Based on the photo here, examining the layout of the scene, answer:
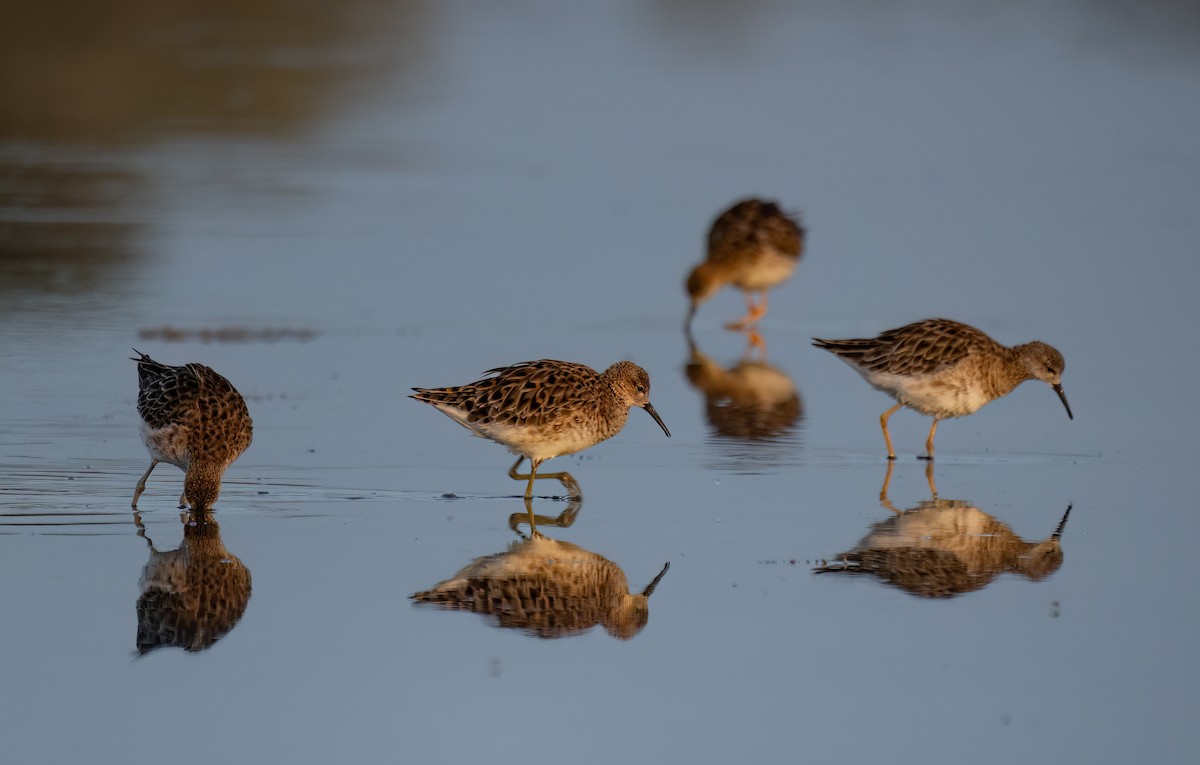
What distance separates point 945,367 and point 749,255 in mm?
6086

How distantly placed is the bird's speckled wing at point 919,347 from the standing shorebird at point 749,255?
5065mm

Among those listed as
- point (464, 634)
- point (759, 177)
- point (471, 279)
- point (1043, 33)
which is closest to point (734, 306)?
point (471, 279)

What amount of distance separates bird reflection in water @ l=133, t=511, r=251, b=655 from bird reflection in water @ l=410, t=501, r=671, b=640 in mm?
897

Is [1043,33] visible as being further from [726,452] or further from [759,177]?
[726,452]

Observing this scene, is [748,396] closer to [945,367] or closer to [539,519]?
[945,367]

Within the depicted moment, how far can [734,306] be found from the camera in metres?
19.9

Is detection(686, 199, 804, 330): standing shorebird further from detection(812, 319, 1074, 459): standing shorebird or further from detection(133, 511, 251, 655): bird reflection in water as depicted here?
detection(133, 511, 251, 655): bird reflection in water

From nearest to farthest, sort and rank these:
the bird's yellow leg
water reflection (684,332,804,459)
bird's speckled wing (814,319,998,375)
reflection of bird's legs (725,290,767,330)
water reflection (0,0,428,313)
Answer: bird's speckled wing (814,319,998,375) < water reflection (684,332,804,459) < the bird's yellow leg < reflection of bird's legs (725,290,767,330) < water reflection (0,0,428,313)

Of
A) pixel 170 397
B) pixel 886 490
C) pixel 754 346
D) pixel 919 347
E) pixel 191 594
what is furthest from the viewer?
pixel 754 346

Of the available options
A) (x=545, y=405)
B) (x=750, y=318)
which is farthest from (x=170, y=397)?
(x=750, y=318)

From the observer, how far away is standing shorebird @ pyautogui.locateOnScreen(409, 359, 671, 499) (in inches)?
421

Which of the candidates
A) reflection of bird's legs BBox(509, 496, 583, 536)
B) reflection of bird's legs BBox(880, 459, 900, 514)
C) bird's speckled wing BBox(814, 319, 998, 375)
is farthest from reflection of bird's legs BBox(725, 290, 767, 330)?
reflection of bird's legs BBox(509, 496, 583, 536)

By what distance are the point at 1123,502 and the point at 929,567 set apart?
6.79 feet

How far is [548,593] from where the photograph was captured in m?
8.72
